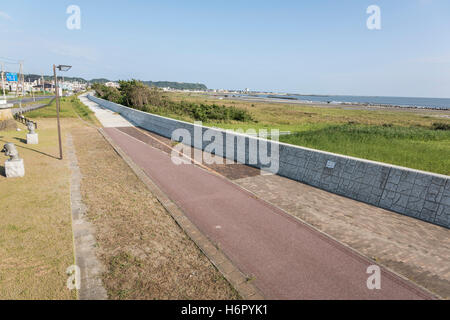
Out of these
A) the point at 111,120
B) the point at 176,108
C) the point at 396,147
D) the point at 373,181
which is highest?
the point at 176,108

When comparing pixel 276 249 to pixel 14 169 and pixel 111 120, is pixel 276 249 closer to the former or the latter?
pixel 14 169

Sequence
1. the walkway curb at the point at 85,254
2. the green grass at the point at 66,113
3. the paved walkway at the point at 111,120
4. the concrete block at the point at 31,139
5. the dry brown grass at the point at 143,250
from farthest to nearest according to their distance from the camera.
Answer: the green grass at the point at 66,113, the paved walkway at the point at 111,120, the concrete block at the point at 31,139, the dry brown grass at the point at 143,250, the walkway curb at the point at 85,254

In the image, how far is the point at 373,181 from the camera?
7.29 metres

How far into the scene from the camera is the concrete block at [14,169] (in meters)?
8.48

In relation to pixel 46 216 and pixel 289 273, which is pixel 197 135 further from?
pixel 289 273

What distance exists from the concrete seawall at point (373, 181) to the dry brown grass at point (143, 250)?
5145 millimetres

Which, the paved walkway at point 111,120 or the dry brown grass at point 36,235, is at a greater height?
the paved walkway at point 111,120

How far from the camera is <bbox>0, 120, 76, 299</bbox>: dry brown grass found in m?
3.94

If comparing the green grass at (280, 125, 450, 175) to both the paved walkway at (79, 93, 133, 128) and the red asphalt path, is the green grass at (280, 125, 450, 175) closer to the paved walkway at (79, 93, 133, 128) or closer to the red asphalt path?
the red asphalt path

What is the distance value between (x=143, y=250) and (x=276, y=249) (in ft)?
8.75

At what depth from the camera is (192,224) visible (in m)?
6.16

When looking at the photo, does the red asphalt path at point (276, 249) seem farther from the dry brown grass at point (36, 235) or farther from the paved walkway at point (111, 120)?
the paved walkway at point (111, 120)

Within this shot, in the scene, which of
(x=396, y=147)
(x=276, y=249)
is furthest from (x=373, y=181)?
(x=396, y=147)

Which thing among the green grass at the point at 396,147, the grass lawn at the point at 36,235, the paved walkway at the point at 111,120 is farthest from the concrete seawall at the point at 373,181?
the paved walkway at the point at 111,120
